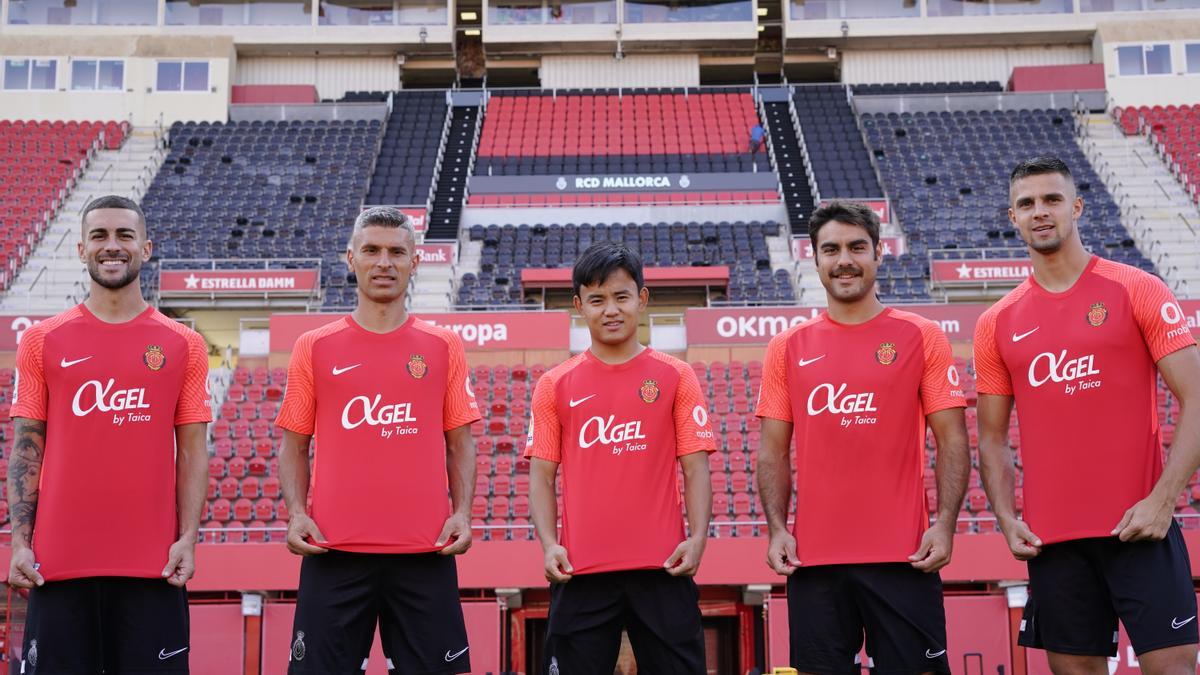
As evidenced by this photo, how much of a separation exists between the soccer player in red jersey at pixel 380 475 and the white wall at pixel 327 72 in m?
28.8

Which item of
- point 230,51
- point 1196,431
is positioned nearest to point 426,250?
point 230,51

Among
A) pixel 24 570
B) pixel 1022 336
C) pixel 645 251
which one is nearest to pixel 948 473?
pixel 1022 336

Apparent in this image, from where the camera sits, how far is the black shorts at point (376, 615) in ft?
13.2

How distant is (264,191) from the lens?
86.8ft

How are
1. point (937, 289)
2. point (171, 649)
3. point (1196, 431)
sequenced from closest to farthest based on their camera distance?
point (1196, 431) → point (171, 649) → point (937, 289)

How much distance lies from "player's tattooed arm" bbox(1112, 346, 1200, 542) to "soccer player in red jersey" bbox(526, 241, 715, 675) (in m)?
1.53

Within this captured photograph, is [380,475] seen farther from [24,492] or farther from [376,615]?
[24,492]

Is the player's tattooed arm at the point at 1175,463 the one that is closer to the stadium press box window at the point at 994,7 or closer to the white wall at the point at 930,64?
the white wall at the point at 930,64

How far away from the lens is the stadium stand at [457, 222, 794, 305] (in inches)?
832

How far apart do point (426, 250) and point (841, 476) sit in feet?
65.3

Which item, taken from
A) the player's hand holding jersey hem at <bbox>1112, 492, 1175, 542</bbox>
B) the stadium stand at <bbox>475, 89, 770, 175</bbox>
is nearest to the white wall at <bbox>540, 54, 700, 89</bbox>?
the stadium stand at <bbox>475, 89, 770, 175</bbox>

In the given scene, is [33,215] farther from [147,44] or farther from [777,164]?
[777,164]

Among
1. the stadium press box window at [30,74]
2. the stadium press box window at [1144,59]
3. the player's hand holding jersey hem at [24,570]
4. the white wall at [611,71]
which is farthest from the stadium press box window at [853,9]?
the player's hand holding jersey hem at [24,570]

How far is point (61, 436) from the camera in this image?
4277 mm
